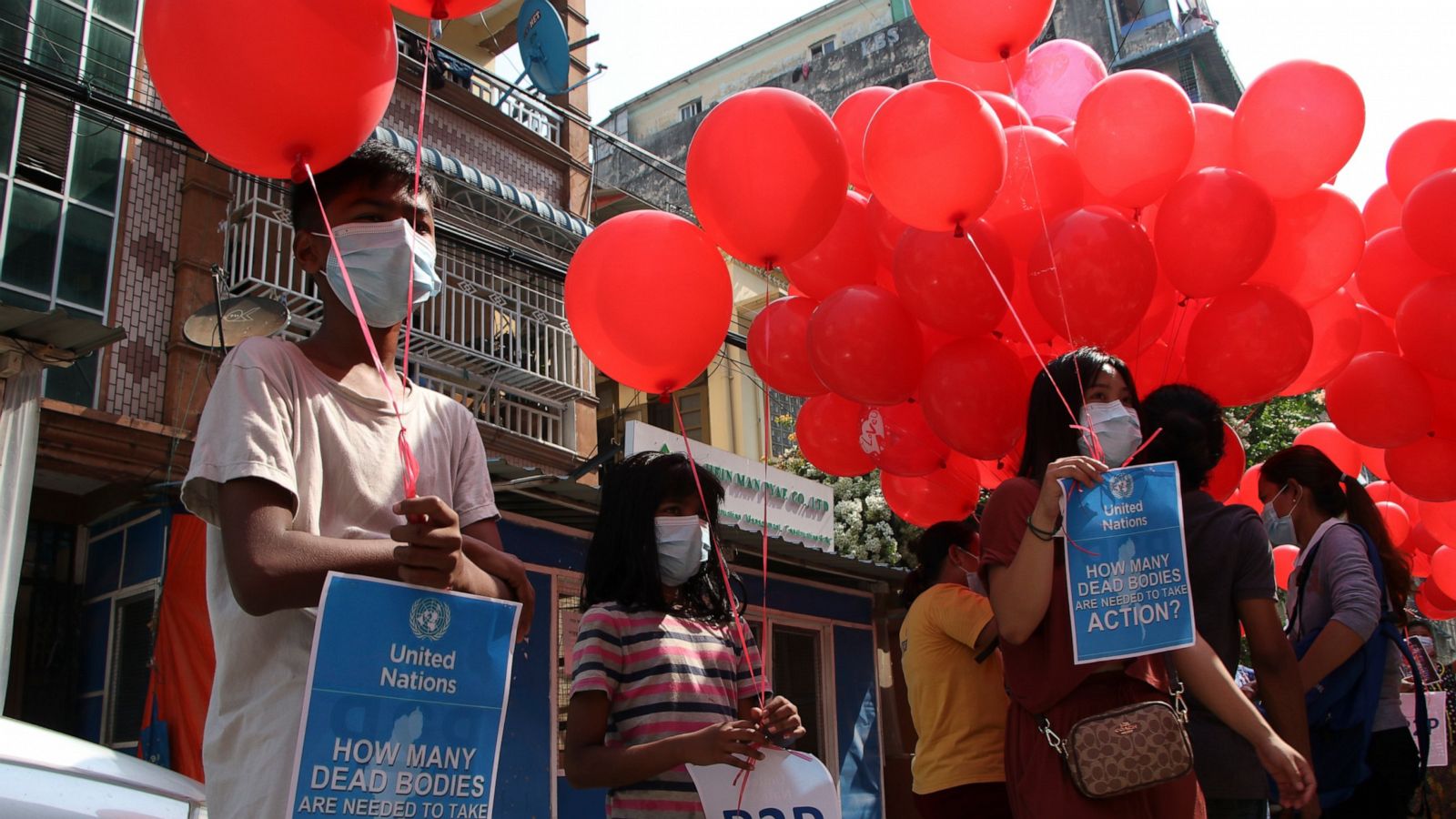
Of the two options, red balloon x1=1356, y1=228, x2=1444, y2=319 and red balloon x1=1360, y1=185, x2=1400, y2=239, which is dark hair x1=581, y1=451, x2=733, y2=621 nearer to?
red balloon x1=1356, y1=228, x2=1444, y2=319

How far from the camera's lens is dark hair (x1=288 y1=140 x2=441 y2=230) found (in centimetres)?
210

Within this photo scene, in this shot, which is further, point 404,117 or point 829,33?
point 829,33

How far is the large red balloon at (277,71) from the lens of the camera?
2.29 meters

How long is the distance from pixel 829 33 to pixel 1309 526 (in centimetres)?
2517

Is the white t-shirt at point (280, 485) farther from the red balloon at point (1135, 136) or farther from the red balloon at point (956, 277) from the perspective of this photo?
the red balloon at point (1135, 136)

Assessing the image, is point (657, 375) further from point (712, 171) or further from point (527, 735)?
point (527, 735)

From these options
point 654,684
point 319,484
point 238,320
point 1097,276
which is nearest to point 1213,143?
point 1097,276

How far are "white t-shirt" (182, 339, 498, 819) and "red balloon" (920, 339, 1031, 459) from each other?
2.39 m

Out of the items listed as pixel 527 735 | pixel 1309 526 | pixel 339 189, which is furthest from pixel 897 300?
pixel 527 735

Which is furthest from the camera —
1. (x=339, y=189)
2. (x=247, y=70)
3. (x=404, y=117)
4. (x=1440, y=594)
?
(x=404, y=117)

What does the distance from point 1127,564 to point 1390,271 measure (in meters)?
3.04

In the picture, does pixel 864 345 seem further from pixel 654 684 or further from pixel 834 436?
pixel 654 684

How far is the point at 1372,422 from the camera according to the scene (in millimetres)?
4801

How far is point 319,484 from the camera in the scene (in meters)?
1.80
